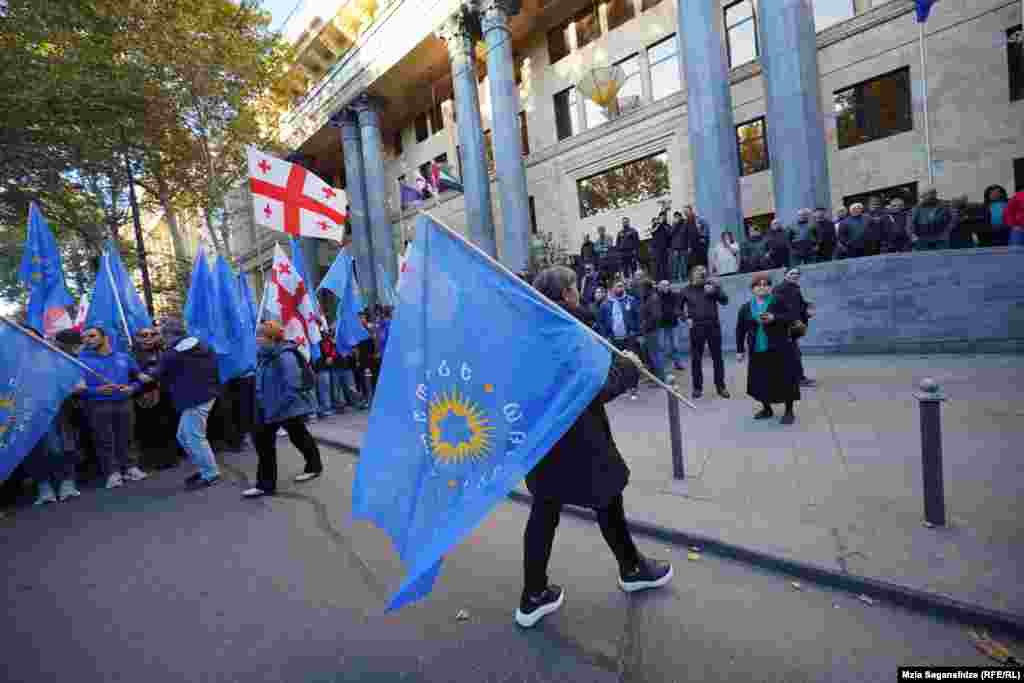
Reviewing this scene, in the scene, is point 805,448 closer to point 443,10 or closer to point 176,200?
point 443,10

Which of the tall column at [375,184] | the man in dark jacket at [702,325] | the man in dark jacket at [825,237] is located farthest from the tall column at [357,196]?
the man in dark jacket at [702,325]

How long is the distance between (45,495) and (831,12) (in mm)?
21537

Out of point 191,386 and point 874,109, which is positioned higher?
point 874,109

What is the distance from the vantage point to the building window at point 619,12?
19562 millimetres

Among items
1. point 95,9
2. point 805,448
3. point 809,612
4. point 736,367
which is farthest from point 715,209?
point 95,9

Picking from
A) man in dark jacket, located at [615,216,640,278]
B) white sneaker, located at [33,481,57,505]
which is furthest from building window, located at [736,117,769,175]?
white sneaker, located at [33,481,57,505]

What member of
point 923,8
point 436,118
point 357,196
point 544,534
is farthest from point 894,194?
point 357,196

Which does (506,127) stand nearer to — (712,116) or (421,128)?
(712,116)

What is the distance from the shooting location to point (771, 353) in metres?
5.92

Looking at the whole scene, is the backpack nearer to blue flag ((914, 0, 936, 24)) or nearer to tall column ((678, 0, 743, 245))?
tall column ((678, 0, 743, 245))

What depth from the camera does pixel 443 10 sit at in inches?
793

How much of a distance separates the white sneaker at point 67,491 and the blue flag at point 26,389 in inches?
35.0

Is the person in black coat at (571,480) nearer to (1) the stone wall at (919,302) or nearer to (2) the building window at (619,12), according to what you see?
(1) the stone wall at (919,302)

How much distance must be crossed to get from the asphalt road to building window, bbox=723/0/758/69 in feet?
61.7
